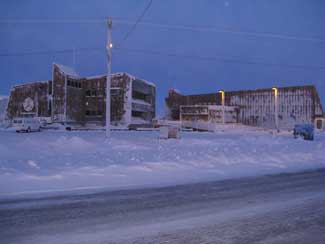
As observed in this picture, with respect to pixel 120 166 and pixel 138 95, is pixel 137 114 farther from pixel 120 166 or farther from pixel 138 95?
pixel 120 166

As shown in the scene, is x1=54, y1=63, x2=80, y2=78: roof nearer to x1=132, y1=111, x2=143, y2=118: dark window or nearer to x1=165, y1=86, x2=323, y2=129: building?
x1=132, y1=111, x2=143, y2=118: dark window

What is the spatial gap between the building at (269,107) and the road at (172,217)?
51.8m

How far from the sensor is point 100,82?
54.2 meters

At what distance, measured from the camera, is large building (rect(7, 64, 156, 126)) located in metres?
52.3

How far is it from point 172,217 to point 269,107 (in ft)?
191

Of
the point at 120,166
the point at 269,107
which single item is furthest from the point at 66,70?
the point at 120,166

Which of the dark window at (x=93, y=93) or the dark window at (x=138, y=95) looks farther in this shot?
the dark window at (x=138, y=95)

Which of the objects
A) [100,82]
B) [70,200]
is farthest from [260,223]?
[100,82]

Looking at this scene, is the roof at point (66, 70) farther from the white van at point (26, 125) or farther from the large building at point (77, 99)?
the white van at point (26, 125)

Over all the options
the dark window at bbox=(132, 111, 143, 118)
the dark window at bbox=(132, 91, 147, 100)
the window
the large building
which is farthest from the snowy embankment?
the dark window at bbox=(132, 91, 147, 100)

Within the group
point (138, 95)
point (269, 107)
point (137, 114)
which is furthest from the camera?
point (269, 107)

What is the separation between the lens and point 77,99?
5397cm

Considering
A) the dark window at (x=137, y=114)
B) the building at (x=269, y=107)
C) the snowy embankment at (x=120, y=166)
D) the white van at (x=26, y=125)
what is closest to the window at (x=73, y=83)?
the dark window at (x=137, y=114)

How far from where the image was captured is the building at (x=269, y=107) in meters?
59.6
